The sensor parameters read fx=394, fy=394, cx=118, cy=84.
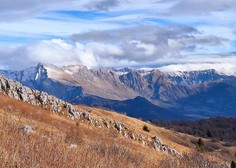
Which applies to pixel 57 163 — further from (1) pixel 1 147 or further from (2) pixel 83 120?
(2) pixel 83 120

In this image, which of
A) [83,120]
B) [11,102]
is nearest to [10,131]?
[11,102]

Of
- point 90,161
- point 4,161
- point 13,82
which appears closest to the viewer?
point 4,161

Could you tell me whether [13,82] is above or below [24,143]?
below

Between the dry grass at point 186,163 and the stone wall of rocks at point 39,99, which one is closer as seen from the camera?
the dry grass at point 186,163

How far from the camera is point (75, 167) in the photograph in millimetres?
14281

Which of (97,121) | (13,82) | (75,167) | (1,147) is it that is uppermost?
(1,147)

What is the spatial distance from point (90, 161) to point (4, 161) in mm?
4007

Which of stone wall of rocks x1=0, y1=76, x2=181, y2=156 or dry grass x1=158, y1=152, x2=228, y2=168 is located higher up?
dry grass x1=158, y1=152, x2=228, y2=168

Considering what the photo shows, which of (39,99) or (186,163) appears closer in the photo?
(186,163)

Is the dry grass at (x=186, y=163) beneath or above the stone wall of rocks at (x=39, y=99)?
above

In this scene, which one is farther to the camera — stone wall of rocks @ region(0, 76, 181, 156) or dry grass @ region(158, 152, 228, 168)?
stone wall of rocks @ region(0, 76, 181, 156)

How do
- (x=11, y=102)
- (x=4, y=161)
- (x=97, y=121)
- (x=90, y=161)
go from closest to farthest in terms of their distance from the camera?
(x=4, y=161), (x=90, y=161), (x=11, y=102), (x=97, y=121)

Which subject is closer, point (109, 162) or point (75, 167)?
point (75, 167)

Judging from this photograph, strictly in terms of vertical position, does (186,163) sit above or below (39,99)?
above
